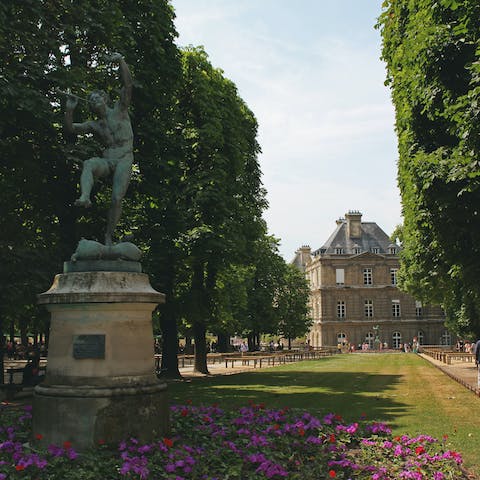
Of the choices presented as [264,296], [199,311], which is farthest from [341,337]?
[199,311]

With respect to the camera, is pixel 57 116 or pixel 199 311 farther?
pixel 199 311

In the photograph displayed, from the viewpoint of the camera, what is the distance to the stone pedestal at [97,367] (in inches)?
332

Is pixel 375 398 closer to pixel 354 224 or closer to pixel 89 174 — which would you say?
pixel 89 174

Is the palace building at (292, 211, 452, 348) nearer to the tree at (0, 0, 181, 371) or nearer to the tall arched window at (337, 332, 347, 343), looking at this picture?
the tall arched window at (337, 332, 347, 343)

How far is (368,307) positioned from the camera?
89.0 meters

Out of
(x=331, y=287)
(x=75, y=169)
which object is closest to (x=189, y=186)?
(x=75, y=169)

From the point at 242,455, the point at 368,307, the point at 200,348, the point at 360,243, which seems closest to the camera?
the point at 242,455

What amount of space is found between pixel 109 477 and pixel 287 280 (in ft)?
203

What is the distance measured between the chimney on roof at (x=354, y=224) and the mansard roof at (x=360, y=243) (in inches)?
16.4

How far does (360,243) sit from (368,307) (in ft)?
31.1

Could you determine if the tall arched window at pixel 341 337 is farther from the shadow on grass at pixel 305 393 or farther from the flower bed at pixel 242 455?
the flower bed at pixel 242 455

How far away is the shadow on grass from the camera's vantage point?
605 inches

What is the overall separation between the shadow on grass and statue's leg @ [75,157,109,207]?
21.7ft

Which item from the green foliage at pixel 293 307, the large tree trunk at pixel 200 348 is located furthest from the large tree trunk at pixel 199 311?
the green foliage at pixel 293 307
